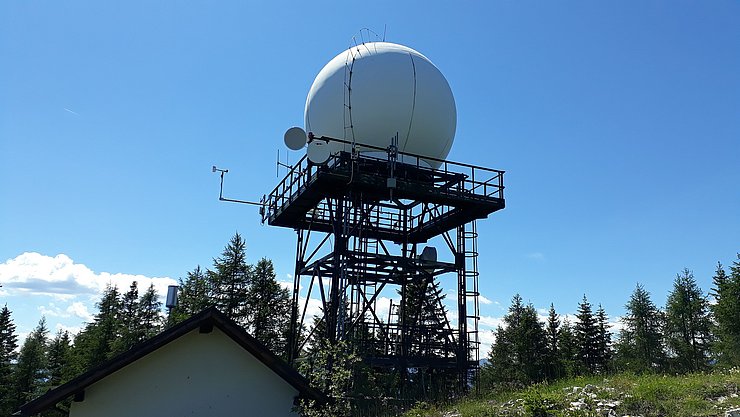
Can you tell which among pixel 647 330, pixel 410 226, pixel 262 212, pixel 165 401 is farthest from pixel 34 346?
pixel 647 330

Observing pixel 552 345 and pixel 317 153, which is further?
pixel 552 345

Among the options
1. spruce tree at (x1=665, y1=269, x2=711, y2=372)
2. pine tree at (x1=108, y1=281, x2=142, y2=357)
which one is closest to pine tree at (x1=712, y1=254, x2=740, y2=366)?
spruce tree at (x1=665, y1=269, x2=711, y2=372)

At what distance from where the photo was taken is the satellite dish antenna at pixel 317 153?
74.8ft

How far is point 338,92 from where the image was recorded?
24.8 metres

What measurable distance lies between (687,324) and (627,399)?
42.5 m

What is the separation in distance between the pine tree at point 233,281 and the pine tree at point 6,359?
78.2ft

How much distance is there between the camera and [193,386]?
14.8 metres

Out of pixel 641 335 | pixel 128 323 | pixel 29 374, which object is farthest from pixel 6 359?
pixel 641 335

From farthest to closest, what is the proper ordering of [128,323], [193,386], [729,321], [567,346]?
[128,323], [567,346], [729,321], [193,386]

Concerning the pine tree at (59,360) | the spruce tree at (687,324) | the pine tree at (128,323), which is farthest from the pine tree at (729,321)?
the pine tree at (59,360)

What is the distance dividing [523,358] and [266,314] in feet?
69.9

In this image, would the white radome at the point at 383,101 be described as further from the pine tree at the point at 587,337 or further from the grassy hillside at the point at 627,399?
the pine tree at the point at 587,337

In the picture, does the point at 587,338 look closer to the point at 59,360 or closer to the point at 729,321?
the point at 729,321

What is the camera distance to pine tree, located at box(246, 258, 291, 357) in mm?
44688
